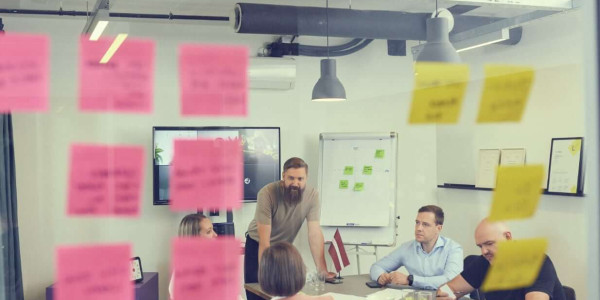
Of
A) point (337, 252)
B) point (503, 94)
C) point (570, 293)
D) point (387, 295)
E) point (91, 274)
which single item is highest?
point (503, 94)

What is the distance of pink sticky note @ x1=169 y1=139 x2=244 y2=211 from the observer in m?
0.95

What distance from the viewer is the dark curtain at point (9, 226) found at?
0.94 metres

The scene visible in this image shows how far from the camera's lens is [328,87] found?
4.28 feet

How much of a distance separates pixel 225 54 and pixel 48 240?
0.41 meters

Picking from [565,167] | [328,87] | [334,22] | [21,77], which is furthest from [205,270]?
[565,167]

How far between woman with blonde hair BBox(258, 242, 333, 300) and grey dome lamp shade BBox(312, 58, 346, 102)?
33 centimetres

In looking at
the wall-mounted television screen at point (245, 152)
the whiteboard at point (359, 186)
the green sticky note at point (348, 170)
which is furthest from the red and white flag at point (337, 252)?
the wall-mounted television screen at point (245, 152)

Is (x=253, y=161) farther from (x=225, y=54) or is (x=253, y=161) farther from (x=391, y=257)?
(x=391, y=257)

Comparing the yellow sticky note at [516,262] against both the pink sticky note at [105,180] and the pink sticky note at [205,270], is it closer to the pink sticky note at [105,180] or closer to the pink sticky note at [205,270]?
the pink sticky note at [205,270]

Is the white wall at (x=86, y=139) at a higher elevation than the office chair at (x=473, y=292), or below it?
higher

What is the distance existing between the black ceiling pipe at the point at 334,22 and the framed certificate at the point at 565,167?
3.17ft

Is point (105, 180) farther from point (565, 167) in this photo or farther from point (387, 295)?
point (565, 167)

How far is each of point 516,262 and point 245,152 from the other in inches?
24.7

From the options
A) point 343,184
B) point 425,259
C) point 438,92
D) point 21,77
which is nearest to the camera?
point 21,77
